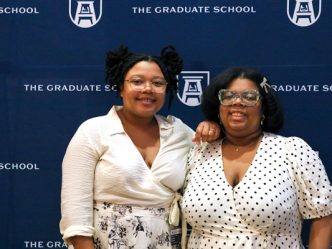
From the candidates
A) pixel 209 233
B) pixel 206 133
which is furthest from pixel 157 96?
pixel 209 233

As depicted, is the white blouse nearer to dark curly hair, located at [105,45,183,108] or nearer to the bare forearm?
the bare forearm

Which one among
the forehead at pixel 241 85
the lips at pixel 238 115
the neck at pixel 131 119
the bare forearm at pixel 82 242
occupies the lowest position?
the bare forearm at pixel 82 242

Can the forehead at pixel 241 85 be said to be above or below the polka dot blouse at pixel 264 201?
above

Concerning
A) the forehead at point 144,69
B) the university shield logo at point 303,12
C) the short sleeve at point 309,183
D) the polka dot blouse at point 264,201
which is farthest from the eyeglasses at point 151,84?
the university shield logo at point 303,12

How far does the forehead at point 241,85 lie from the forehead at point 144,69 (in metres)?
0.28

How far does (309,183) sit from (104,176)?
2.41ft

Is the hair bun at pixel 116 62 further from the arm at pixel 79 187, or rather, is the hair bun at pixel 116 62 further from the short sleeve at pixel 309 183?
the short sleeve at pixel 309 183

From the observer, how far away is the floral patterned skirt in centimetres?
197

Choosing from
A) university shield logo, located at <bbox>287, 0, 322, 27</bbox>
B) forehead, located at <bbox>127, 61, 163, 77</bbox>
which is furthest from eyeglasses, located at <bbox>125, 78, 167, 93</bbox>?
university shield logo, located at <bbox>287, 0, 322, 27</bbox>

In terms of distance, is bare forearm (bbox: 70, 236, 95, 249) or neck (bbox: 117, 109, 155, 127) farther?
neck (bbox: 117, 109, 155, 127)

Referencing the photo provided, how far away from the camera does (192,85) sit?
8.20 feet

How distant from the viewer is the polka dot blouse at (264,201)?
1.88 m

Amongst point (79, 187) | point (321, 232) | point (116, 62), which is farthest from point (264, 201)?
point (116, 62)

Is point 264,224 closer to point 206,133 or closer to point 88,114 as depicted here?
point 206,133
